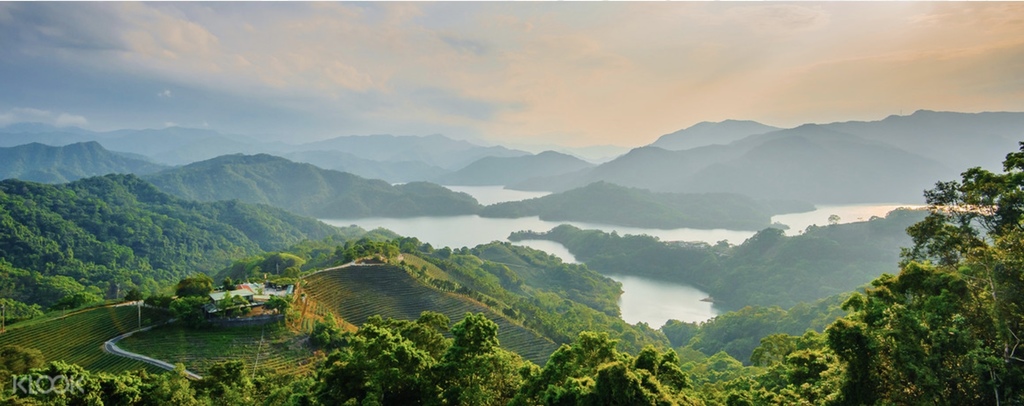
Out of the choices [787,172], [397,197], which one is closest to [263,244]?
[397,197]

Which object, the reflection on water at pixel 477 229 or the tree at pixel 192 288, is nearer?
the tree at pixel 192 288

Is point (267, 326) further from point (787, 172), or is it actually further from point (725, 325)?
point (787, 172)

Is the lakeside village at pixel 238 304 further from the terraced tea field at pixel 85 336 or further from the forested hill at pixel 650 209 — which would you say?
the forested hill at pixel 650 209

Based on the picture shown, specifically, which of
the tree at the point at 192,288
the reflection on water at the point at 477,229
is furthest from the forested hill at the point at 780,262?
the tree at the point at 192,288

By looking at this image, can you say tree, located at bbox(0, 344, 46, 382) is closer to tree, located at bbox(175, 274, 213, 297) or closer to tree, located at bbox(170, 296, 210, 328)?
tree, located at bbox(170, 296, 210, 328)

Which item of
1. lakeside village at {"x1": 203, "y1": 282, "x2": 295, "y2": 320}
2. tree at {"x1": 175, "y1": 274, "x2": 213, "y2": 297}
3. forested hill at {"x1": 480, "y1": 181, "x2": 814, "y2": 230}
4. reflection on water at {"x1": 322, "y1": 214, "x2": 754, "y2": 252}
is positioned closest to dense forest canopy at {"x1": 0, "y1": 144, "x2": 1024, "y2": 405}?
lakeside village at {"x1": 203, "y1": 282, "x2": 295, "y2": 320}

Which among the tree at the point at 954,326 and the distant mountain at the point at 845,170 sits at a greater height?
the distant mountain at the point at 845,170
